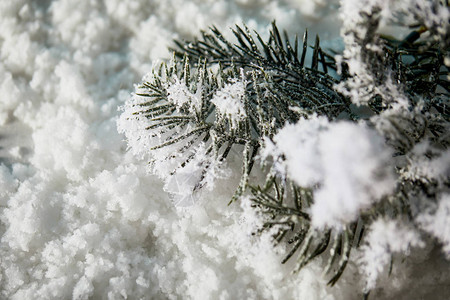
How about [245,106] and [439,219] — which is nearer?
[439,219]

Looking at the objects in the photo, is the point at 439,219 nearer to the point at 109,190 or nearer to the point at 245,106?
the point at 245,106

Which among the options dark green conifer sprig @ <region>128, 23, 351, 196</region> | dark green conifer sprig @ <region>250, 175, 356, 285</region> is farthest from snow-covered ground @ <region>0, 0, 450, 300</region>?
dark green conifer sprig @ <region>128, 23, 351, 196</region>

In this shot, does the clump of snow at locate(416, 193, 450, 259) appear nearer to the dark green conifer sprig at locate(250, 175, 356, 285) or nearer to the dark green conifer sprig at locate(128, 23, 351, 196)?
the dark green conifer sprig at locate(250, 175, 356, 285)

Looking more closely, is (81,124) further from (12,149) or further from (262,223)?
→ (262,223)

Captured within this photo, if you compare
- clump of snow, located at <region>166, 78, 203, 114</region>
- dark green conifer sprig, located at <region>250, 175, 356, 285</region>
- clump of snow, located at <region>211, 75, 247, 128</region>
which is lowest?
dark green conifer sprig, located at <region>250, 175, 356, 285</region>

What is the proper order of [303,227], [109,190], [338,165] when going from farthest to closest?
[109,190] < [303,227] < [338,165]

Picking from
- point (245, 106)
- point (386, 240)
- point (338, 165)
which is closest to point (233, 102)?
point (245, 106)
